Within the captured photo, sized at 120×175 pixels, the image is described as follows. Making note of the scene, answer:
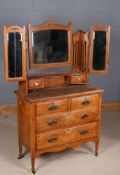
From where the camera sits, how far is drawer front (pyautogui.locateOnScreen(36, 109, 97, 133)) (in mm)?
2643

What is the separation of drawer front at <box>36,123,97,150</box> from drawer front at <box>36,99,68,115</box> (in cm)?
20

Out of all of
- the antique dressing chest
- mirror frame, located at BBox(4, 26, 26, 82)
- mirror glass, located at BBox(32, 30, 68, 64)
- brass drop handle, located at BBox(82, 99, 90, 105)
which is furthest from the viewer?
brass drop handle, located at BBox(82, 99, 90, 105)

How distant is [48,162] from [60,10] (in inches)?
77.5

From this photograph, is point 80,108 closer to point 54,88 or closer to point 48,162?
point 54,88

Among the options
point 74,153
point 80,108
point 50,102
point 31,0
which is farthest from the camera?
point 31,0

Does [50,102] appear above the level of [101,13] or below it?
below

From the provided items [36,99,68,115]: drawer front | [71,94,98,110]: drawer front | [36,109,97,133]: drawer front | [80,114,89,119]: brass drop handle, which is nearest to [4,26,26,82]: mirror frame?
[36,99,68,115]: drawer front

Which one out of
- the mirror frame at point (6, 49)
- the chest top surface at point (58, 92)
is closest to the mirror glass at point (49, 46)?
the mirror frame at point (6, 49)

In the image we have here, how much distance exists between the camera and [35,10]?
382 centimetres

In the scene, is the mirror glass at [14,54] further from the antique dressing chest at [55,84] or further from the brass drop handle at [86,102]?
the brass drop handle at [86,102]

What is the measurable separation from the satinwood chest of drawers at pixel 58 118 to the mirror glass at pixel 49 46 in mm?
287

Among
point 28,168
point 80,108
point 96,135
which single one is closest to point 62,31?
point 80,108

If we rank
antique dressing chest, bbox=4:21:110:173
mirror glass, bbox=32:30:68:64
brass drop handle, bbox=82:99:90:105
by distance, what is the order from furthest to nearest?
1. brass drop handle, bbox=82:99:90:105
2. mirror glass, bbox=32:30:68:64
3. antique dressing chest, bbox=4:21:110:173

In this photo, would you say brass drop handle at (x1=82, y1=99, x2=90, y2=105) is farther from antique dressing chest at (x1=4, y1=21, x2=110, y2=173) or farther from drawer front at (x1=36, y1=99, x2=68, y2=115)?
drawer front at (x1=36, y1=99, x2=68, y2=115)
